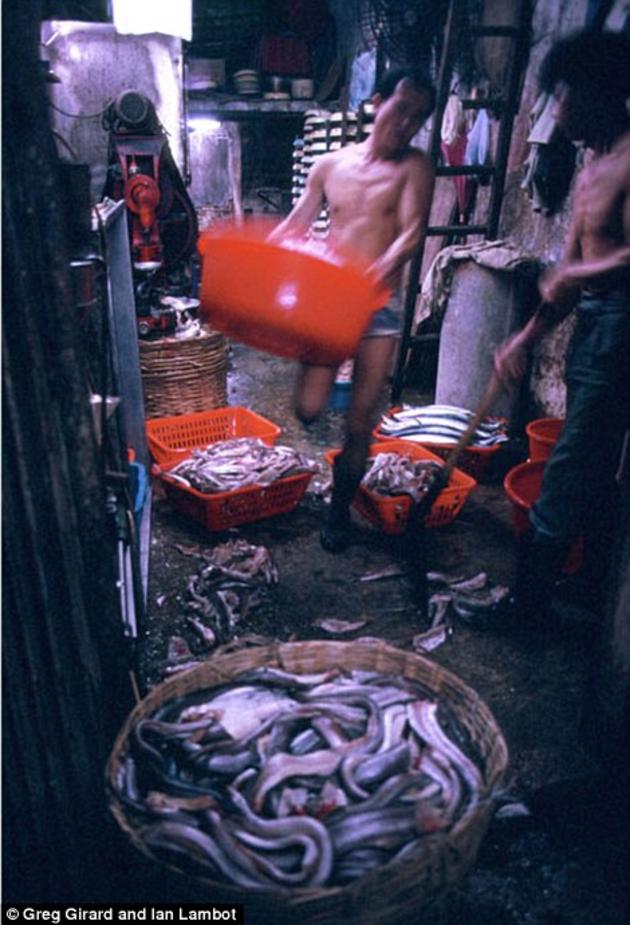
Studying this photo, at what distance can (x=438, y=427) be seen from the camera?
248 inches

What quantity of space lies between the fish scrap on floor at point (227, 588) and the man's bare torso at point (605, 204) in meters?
2.90

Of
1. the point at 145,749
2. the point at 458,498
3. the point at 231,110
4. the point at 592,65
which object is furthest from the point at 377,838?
the point at 231,110

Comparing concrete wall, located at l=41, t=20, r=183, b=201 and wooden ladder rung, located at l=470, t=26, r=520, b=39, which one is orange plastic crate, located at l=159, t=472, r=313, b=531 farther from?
concrete wall, located at l=41, t=20, r=183, b=201

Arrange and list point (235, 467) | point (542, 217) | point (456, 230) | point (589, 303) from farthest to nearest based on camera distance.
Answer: point (456, 230) < point (542, 217) < point (235, 467) < point (589, 303)

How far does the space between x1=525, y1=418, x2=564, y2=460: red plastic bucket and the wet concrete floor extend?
60 centimetres

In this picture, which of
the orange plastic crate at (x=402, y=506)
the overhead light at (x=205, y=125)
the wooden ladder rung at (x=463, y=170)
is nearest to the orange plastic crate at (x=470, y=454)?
the orange plastic crate at (x=402, y=506)

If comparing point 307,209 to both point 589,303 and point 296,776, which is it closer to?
point 589,303

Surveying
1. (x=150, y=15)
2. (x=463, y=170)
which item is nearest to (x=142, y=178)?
(x=150, y=15)

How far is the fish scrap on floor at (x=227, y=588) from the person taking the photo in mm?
4289

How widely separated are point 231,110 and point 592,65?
15511mm

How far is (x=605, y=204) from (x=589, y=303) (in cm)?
53

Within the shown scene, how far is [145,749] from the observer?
246 centimetres

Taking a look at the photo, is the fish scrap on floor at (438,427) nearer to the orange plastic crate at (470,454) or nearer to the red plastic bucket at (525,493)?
the orange plastic crate at (470,454)

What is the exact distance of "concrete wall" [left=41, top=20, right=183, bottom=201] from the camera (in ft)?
32.2
